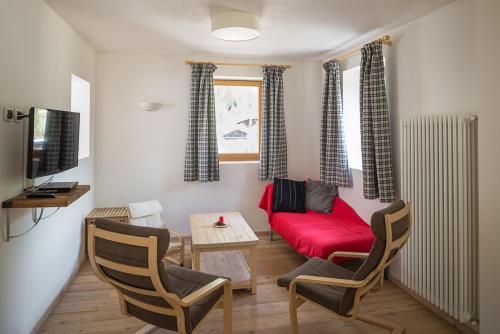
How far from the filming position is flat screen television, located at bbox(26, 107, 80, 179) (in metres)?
2.23

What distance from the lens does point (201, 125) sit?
455cm

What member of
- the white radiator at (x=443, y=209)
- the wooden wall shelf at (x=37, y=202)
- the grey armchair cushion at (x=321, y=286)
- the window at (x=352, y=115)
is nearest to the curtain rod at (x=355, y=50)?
the window at (x=352, y=115)

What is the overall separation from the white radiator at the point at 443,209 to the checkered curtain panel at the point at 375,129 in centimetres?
33

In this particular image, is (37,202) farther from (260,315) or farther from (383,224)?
(383,224)

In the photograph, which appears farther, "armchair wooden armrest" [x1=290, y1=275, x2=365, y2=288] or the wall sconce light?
the wall sconce light

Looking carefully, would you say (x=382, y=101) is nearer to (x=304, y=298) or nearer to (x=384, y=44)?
(x=384, y=44)

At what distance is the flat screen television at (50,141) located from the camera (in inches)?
87.9

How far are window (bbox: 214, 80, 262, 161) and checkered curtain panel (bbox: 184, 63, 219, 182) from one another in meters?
0.33

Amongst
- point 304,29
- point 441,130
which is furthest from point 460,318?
point 304,29

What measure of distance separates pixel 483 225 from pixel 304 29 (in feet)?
7.69

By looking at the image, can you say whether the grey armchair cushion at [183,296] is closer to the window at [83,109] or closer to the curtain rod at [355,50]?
the window at [83,109]

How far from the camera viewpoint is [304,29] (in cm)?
352

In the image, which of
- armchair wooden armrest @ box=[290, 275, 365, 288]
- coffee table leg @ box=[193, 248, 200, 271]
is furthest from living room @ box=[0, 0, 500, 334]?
armchair wooden armrest @ box=[290, 275, 365, 288]

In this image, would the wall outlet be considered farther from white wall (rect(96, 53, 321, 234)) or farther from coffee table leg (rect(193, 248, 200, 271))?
white wall (rect(96, 53, 321, 234))
